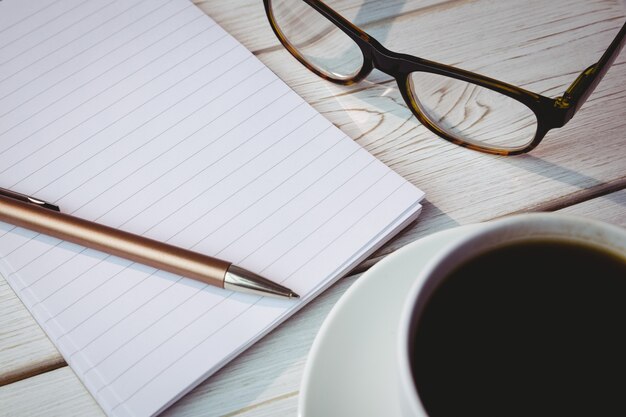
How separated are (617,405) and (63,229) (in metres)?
0.44

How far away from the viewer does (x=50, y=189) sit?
0.55 m

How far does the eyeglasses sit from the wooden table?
0.01 metres

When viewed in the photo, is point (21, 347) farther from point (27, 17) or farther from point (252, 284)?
point (27, 17)

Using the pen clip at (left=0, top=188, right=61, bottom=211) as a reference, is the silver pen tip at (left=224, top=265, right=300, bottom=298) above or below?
below

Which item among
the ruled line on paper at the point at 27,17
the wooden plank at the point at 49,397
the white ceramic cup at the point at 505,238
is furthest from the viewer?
the ruled line on paper at the point at 27,17

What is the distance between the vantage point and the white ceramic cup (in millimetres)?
322

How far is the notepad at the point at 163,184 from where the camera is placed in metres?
0.47

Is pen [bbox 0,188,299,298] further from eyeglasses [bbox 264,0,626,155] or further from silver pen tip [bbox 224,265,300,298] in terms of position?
eyeglasses [bbox 264,0,626,155]

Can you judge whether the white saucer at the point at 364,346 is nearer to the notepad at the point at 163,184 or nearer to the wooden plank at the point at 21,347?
the notepad at the point at 163,184

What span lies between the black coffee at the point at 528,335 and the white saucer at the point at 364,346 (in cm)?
7

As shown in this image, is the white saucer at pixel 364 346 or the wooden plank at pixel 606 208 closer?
the white saucer at pixel 364 346

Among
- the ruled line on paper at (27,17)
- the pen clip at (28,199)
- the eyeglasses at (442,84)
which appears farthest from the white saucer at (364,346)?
the ruled line on paper at (27,17)

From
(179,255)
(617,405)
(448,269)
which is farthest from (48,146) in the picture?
(617,405)

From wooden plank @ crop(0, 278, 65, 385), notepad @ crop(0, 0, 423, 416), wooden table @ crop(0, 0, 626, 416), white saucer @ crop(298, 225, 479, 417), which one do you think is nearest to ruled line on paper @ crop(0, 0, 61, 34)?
notepad @ crop(0, 0, 423, 416)
